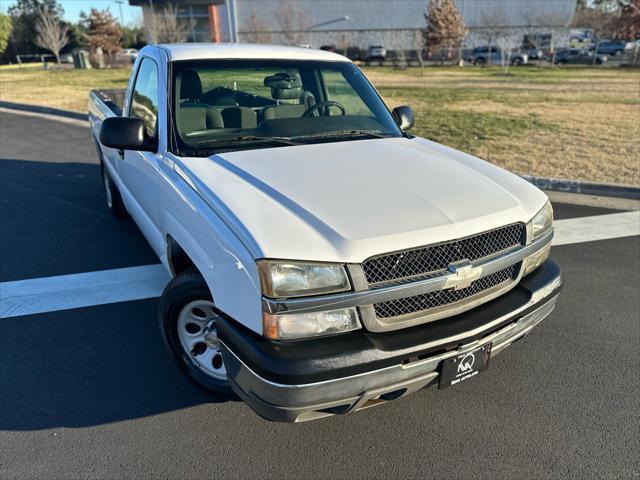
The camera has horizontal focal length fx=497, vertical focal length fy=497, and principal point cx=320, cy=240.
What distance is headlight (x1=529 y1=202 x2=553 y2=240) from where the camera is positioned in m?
2.55

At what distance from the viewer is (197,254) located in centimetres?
243

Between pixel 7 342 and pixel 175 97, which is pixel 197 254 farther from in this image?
pixel 7 342

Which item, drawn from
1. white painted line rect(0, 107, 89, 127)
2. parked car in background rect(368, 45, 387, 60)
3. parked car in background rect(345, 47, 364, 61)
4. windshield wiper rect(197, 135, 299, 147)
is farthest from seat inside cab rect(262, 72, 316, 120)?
parked car in background rect(345, 47, 364, 61)

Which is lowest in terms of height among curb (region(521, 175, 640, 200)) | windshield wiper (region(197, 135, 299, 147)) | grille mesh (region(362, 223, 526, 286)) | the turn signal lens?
curb (region(521, 175, 640, 200))

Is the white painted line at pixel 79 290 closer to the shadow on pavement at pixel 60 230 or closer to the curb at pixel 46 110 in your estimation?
the shadow on pavement at pixel 60 230

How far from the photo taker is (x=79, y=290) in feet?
13.4

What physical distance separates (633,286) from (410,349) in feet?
10.0

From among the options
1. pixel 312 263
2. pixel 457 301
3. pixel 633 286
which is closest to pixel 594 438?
pixel 457 301

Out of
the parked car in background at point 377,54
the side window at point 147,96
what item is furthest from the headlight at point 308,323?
the parked car in background at point 377,54

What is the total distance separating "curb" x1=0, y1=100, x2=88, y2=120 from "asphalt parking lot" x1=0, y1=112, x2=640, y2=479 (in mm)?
11292

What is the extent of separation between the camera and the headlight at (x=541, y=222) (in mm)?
2551

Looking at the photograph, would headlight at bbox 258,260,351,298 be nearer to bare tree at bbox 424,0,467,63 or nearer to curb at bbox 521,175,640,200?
curb at bbox 521,175,640,200

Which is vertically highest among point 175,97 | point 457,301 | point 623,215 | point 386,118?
point 175,97

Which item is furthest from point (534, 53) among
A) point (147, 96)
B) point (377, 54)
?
point (147, 96)
